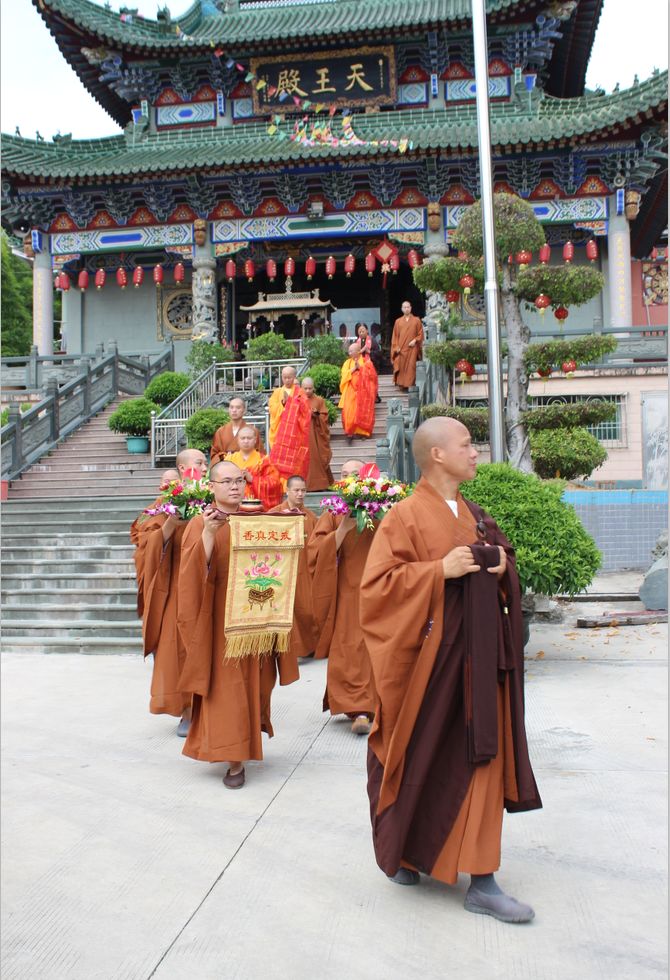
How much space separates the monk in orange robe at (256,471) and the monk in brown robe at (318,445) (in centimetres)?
175

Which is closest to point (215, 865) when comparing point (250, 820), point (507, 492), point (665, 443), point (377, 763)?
point (250, 820)

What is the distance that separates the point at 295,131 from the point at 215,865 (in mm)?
16500

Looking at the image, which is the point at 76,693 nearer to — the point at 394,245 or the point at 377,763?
the point at 377,763

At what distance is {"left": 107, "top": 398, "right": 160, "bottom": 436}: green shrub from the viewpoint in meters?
13.3

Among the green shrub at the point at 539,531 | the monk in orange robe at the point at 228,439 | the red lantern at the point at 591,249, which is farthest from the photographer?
the red lantern at the point at 591,249

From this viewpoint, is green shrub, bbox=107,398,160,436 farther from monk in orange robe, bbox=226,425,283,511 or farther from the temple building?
monk in orange robe, bbox=226,425,283,511

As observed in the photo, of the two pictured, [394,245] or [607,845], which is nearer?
[607,845]

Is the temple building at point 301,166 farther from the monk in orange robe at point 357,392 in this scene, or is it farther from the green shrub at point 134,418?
the monk in orange robe at point 357,392

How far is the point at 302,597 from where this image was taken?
538 cm

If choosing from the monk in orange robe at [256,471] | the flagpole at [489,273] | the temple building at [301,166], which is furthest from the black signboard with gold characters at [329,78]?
the monk in orange robe at [256,471]

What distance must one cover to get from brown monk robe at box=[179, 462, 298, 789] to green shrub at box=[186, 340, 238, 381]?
432 inches

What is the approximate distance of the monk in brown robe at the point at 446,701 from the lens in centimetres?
287

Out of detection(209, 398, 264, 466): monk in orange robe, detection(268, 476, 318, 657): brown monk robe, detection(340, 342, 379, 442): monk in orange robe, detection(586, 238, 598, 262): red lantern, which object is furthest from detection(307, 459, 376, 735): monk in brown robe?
detection(586, 238, 598, 262): red lantern

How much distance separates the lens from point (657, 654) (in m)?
7.08
